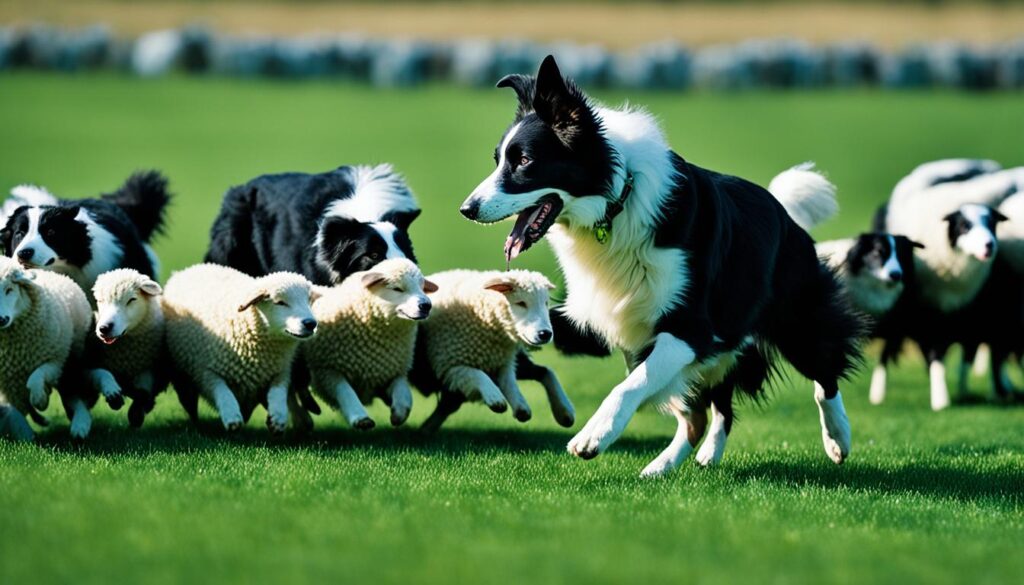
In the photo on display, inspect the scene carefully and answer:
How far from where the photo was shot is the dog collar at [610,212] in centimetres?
694

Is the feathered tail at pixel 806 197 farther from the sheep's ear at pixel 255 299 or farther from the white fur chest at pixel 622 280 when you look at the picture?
the sheep's ear at pixel 255 299

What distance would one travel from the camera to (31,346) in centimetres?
769

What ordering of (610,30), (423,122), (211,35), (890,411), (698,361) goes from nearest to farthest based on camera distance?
(698,361) → (890,411) → (423,122) → (211,35) → (610,30)

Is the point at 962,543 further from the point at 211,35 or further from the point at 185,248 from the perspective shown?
the point at 211,35

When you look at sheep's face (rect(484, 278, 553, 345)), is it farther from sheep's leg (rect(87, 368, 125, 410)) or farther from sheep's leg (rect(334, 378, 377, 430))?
sheep's leg (rect(87, 368, 125, 410))

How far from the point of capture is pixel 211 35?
39.6 meters

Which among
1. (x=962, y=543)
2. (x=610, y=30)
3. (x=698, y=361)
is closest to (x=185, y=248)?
(x=698, y=361)

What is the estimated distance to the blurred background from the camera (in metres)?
5.34

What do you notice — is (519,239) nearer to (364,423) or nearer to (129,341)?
(364,423)

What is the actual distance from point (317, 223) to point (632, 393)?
345cm

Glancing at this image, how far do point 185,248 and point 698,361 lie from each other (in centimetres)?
1586

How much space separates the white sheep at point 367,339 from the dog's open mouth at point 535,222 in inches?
55.7

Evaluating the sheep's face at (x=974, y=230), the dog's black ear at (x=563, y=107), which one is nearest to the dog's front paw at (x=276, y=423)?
the dog's black ear at (x=563, y=107)

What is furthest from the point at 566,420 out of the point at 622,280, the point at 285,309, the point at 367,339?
the point at 285,309
